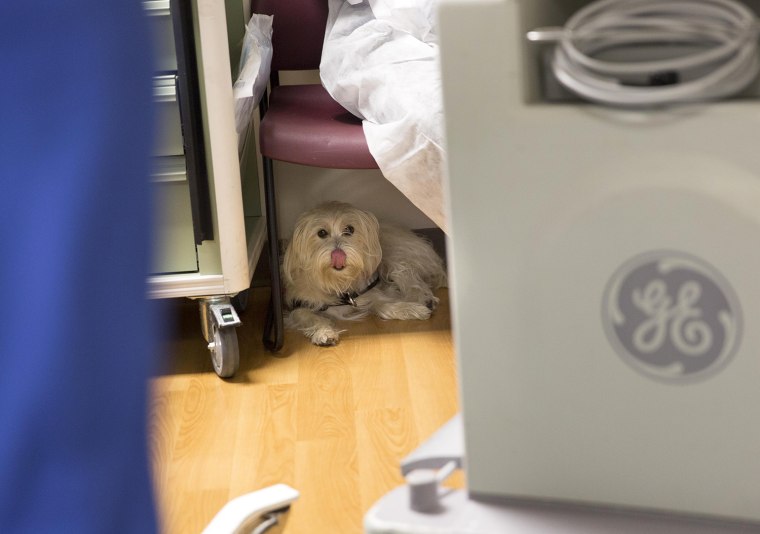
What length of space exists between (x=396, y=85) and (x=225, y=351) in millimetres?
617

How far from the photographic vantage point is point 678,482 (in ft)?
2.52

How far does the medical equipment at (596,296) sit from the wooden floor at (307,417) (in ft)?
2.23

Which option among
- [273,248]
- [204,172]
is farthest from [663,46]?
[273,248]

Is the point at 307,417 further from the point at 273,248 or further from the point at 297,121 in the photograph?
the point at 297,121

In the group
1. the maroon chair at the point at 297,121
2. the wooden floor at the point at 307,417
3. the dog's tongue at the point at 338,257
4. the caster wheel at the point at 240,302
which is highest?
the maroon chair at the point at 297,121

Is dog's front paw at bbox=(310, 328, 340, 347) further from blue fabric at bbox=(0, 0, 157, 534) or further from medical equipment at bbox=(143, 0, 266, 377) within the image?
blue fabric at bbox=(0, 0, 157, 534)

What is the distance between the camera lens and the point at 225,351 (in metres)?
1.92

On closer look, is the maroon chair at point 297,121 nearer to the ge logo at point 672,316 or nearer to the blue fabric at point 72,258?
the ge logo at point 672,316

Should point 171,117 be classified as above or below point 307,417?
above

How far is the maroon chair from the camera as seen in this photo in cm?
Result: 194

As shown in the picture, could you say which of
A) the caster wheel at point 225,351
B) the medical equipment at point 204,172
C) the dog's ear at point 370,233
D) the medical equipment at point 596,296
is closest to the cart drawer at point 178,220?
the medical equipment at point 204,172

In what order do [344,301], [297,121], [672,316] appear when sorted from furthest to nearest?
[344,301] < [297,121] < [672,316]

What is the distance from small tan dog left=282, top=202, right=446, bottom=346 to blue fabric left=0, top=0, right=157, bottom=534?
59.5 inches

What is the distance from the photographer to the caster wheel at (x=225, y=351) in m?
1.91
